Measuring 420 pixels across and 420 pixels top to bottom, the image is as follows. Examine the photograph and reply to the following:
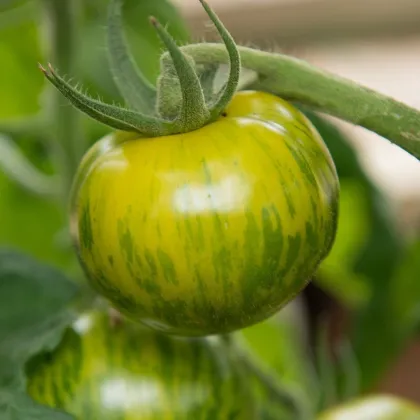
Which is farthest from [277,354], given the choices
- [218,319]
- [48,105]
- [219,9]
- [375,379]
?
[219,9]

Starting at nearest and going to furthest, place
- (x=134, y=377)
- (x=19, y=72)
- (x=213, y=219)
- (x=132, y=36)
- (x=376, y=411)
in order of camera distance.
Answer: (x=213, y=219)
(x=134, y=377)
(x=376, y=411)
(x=132, y=36)
(x=19, y=72)

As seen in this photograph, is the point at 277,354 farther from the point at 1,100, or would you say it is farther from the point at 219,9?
the point at 219,9

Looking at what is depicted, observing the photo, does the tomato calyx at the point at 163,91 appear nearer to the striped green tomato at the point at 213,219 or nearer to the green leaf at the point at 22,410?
the striped green tomato at the point at 213,219

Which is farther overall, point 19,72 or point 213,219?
point 19,72

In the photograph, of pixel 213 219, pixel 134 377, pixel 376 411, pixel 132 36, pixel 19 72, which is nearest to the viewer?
pixel 213 219

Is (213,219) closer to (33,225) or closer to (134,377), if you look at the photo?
(134,377)

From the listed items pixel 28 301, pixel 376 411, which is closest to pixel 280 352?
pixel 376 411
